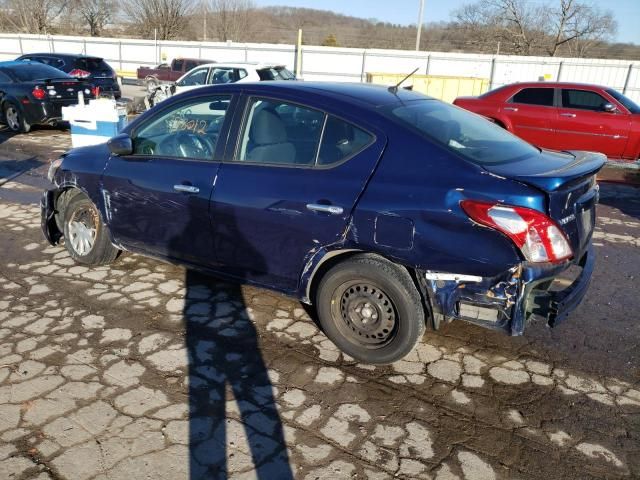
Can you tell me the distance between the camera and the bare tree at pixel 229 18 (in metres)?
52.7

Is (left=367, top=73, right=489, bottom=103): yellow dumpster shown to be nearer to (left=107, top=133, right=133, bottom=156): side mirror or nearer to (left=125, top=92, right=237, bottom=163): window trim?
(left=125, top=92, right=237, bottom=163): window trim

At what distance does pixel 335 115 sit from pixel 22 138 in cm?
1107

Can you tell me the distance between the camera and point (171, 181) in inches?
155

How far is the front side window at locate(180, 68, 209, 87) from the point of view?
48.2 feet

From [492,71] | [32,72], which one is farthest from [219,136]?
[492,71]

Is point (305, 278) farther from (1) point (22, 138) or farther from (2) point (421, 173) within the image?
(1) point (22, 138)

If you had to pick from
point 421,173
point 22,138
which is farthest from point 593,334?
point 22,138

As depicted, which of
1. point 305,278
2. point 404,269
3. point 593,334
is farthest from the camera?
point 593,334

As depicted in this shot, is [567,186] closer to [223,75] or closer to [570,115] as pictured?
[570,115]

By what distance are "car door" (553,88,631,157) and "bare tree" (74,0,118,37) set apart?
49751 millimetres

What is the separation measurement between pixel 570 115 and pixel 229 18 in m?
49.2

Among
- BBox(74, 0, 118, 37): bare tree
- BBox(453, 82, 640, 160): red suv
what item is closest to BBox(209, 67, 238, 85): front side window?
BBox(453, 82, 640, 160): red suv

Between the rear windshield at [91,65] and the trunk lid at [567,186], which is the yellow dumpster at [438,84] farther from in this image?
the trunk lid at [567,186]

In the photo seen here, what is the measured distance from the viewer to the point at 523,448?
2.72 metres
